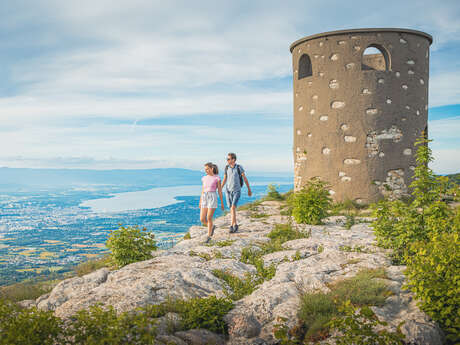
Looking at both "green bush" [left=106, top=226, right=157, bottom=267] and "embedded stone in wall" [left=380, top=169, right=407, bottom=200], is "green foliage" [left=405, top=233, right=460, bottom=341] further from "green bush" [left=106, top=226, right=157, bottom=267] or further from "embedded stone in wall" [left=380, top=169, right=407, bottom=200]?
"embedded stone in wall" [left=380, top=169, right=407, bottom=200]

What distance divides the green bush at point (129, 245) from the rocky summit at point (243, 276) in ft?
1.36

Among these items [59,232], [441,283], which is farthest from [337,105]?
[59,232]

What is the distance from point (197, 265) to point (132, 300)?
1.89 m

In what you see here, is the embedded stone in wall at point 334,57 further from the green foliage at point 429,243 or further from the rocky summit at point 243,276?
the rocky summit at point 243,276

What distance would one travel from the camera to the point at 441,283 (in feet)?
13.7

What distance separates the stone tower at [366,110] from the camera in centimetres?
1226

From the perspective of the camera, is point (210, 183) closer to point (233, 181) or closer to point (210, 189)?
point (210, 189)

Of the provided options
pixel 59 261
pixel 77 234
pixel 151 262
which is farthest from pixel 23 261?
pixel 151 262

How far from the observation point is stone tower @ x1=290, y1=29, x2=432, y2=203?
12.3 meters

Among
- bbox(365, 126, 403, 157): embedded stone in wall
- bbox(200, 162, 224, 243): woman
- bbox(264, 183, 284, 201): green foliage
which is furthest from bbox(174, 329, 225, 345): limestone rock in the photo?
bbox(264, 183, 284, 201): green foliage

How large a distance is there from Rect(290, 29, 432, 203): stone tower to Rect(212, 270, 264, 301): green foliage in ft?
24.9

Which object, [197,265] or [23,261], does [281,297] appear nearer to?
[197,265]

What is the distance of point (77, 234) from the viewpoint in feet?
158

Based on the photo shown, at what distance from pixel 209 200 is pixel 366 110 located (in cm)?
683
